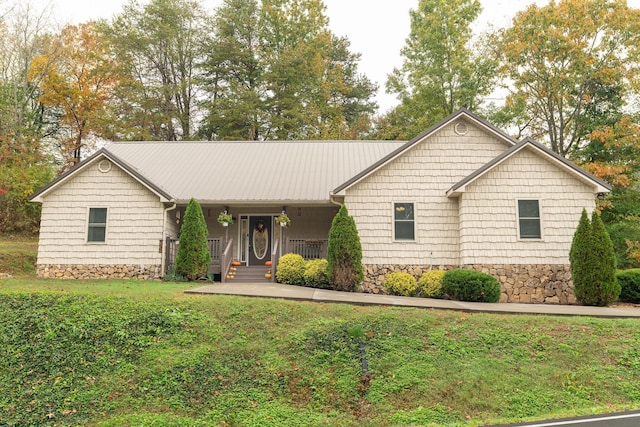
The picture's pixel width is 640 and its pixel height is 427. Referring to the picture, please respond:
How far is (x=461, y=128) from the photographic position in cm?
1548

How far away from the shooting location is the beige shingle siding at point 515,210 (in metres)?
14.0

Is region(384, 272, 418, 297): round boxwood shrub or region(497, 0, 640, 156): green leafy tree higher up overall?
region(497, 0, 640, 156): green leafy tree

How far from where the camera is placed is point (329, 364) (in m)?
7.79

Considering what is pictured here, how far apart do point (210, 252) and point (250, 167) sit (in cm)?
442

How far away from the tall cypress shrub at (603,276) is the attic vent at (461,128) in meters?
5.05

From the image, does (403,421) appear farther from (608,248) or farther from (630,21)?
(630,21)

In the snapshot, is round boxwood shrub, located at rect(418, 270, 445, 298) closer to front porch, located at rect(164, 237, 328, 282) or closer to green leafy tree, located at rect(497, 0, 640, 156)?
front porch, located at rect(164, 237, 328, 282)

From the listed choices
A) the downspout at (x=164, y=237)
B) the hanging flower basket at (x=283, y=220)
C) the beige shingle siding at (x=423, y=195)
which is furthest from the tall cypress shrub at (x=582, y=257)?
the downspout at (x=164, y=237)

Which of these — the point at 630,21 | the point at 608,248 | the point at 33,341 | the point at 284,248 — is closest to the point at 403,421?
the point at 33,341

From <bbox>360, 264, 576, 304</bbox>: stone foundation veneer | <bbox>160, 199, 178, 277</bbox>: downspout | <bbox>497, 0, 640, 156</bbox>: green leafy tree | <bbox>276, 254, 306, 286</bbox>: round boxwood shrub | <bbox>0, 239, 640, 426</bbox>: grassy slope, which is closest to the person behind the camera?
<bbox>0, 239, 640, 426</bbox>: grassy slope

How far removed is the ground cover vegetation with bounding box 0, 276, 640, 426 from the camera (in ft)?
21.8

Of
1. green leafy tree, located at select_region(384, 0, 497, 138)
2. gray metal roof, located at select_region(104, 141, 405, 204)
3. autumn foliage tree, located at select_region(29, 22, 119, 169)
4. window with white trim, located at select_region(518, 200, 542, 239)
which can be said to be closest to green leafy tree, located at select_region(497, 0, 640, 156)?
green leafy tree, located at select_region(384, 0, 497, 138)

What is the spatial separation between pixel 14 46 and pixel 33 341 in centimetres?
2606

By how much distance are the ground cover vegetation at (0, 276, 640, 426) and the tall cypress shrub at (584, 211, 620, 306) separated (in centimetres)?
293
